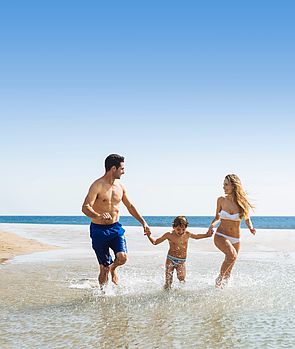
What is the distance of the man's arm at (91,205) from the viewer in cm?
713

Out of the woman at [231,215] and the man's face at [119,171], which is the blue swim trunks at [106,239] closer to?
the man's face at [119,171]

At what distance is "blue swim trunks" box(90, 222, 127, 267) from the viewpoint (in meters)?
7.55

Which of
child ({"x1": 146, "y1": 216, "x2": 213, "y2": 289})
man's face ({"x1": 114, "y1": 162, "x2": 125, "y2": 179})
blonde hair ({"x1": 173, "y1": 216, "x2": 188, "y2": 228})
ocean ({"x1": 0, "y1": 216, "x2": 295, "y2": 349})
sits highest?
man's face ({"x1": 114, "y1": 162, "x2": 125, "y2": 179})

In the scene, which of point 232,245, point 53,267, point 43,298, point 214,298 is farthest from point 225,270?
point 53,267

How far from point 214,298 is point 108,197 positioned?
7.04 feet

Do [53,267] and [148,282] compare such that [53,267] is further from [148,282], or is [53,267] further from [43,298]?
[43,298]

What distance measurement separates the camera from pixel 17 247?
15.0 metres

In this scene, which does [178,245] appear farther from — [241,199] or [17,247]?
[17,247]

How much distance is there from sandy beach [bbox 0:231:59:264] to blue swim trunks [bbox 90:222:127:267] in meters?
4.81

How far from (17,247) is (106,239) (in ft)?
26.9

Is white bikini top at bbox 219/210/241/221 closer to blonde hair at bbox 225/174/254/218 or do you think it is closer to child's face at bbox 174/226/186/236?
blonde hair at bbox 225/174/254/218

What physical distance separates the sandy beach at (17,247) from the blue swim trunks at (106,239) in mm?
4808

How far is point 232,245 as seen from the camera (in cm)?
832

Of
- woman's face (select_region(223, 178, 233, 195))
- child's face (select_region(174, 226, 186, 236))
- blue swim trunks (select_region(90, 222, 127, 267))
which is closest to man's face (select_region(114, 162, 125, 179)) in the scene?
blue swim trunks (select_region(90, 222, 127, 267))
